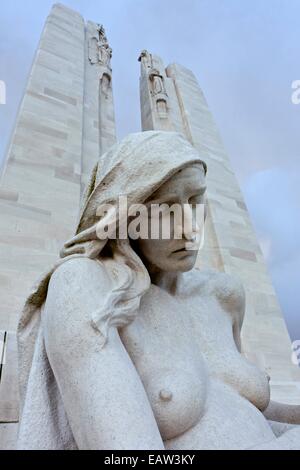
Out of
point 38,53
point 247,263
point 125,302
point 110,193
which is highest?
point 38,53

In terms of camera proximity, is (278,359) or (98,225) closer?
(98,225)

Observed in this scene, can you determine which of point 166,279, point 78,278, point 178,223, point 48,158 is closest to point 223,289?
point 166,279

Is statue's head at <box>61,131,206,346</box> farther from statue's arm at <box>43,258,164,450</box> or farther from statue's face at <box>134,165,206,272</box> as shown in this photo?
statue's arm at <box>43,258,164,450</box>

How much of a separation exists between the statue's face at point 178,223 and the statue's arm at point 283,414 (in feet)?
2.18

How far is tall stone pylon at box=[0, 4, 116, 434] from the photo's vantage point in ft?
8.38

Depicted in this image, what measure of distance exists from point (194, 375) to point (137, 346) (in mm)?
175

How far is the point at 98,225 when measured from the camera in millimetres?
1033

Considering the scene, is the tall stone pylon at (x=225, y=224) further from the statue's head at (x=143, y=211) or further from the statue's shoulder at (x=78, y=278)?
the statue's shoulder at (x=78, y=278)

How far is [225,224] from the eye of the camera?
451 centimetres

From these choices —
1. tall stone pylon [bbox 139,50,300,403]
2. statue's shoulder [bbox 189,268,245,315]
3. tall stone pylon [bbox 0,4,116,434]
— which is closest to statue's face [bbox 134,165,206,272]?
statue's shoulder [bbox 189,268,245,315]

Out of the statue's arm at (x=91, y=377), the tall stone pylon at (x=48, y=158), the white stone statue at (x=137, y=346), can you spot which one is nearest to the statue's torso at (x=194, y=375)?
the white stone statue at (x=137, y=346)

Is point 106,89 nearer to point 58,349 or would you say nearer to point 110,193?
point 110,193

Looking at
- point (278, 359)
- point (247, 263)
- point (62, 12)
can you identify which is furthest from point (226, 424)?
point (62, 12)

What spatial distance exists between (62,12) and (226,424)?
725cm
